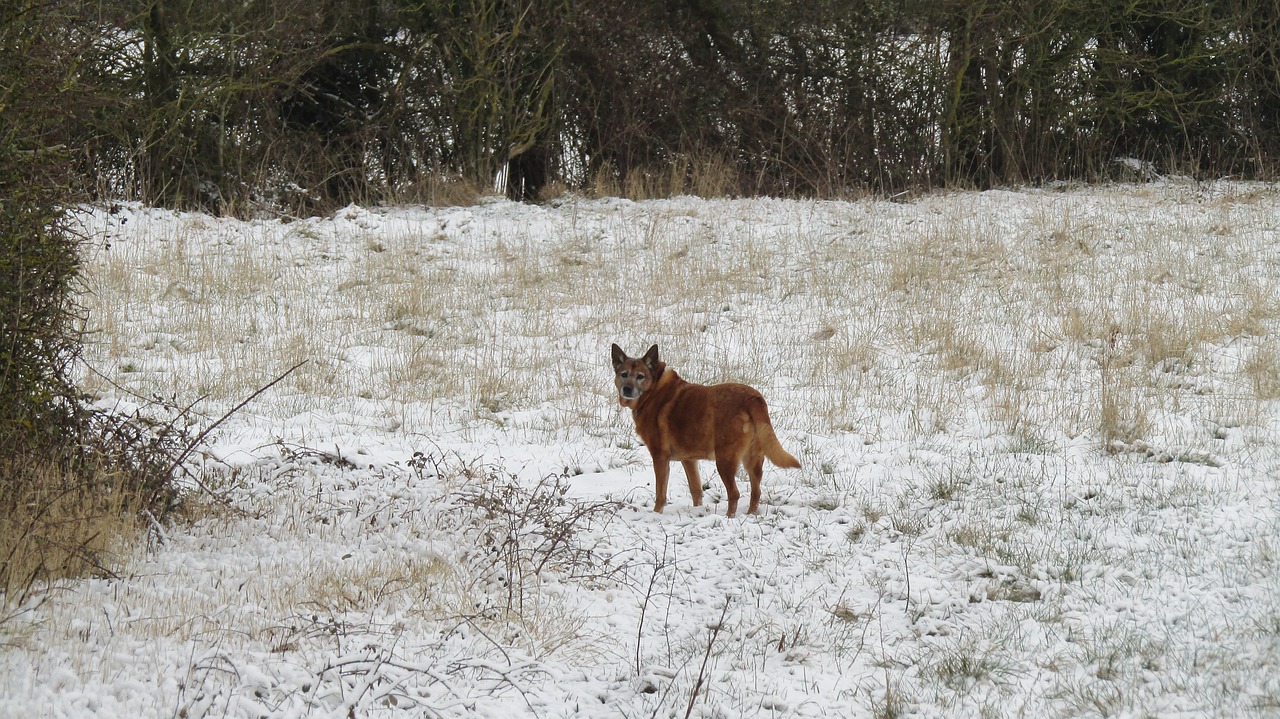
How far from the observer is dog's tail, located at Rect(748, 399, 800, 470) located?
5953 millimetres

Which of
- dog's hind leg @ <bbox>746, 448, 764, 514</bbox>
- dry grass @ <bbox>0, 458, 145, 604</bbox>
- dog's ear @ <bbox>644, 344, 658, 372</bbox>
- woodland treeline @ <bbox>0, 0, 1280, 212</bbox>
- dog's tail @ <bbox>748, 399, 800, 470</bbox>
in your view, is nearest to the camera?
dry grass @ <bbox>0, 458, 145, 604</bbox>

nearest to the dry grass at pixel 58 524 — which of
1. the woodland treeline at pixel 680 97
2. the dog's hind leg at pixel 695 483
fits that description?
the dog's hind leg at pixel 695 483

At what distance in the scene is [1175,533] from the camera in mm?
5508

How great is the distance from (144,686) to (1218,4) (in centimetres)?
1782

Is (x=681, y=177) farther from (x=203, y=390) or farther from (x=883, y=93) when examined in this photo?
(x=203, y=390)

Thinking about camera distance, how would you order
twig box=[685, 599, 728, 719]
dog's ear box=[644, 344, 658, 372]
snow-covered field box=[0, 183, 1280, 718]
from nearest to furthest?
twig box=[685, 599, 728, 719] < snow-covered field box=[0, 183, 1280, 718] < dog's ear box=[644, 344, 658, 372]

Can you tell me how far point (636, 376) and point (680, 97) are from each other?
1202cm

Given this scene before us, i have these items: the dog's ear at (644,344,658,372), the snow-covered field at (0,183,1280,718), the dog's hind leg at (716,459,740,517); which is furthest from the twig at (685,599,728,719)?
the dog's ear at (644,344,658,372)

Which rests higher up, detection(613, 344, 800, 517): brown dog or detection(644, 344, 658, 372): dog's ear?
detection(644, 344, 658, 372): dog's ear

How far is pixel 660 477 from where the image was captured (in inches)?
248

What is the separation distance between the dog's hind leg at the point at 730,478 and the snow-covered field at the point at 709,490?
0.51 feet

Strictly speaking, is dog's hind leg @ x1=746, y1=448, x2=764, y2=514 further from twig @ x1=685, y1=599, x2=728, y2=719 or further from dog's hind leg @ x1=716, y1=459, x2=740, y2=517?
twig @ x1=685, y1=599, x2=728, y2=719

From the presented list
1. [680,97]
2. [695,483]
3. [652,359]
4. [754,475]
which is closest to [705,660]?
[754,475]

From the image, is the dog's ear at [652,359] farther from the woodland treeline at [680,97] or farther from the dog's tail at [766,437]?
the woodland treeline at [680,97]
